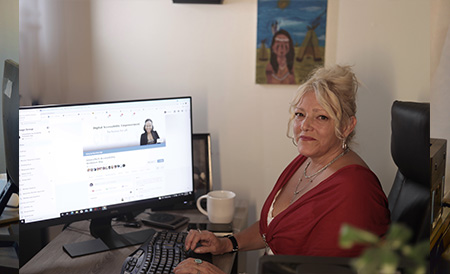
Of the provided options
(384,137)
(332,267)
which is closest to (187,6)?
(384,137)

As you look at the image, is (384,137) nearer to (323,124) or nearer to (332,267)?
(323,124)

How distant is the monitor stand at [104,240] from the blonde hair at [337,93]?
1.99 ft

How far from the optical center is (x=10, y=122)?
726 millimetres

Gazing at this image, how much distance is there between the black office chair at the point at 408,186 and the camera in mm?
562

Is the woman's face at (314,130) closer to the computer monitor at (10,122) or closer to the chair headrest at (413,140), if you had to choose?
the chair headrest at (413,140)

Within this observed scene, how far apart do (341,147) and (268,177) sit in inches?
18.4

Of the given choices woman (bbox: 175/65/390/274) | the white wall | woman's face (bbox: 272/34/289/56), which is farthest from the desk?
woman's face (bbox: 272/34/289/56)

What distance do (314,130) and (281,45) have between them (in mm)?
482

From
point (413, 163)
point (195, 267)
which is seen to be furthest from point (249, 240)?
point (413, 163)

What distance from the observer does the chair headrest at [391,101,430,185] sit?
636 mm

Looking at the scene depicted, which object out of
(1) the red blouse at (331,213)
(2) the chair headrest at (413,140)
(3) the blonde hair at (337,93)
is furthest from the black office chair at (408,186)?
(3) the blonde hair at (337,93)

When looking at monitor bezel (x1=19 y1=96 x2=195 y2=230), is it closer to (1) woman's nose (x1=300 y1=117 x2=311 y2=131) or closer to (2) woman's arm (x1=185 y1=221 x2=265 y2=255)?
(2) woman's arm (x1=185 y1=221 x2=265 y2=255)

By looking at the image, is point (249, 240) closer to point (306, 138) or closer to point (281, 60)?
point (306, 138)

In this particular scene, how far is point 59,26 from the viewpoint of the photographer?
1565mm
